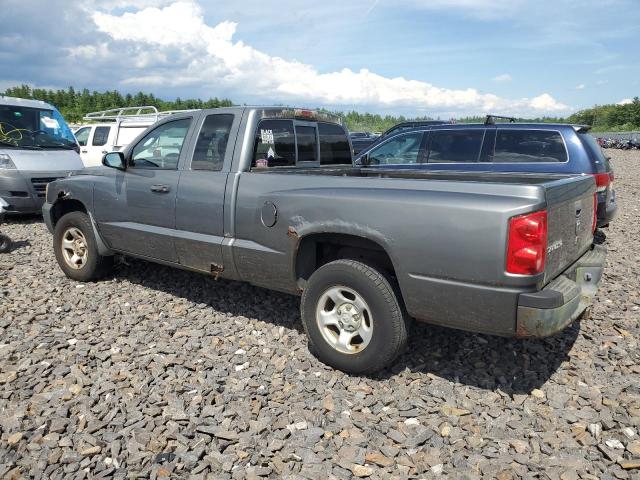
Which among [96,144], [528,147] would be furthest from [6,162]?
[528,147]

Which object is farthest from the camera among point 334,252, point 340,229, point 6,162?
point 6,162

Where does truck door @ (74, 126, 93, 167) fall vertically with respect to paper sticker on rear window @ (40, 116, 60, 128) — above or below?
below

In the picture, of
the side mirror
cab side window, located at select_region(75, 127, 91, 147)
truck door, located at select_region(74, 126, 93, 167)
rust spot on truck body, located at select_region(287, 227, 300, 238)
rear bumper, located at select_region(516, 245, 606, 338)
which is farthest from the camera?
cab side window, located at select_region(75, 127, 91, 147)

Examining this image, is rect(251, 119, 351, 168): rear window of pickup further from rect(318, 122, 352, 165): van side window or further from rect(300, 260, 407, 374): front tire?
rect(300, 260, 407, 374): front tire

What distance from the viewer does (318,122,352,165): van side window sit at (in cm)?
516

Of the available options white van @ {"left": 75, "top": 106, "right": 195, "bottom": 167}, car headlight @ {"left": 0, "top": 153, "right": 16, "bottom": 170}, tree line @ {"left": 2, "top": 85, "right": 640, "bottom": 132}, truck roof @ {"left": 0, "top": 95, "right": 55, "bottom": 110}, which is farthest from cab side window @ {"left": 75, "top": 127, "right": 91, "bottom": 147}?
tree line @ {"left": 2, "top": 85, "right": 640, "bottom": 132}

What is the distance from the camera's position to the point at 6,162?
9.00 metres

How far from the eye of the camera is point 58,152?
Answer: 9695 mm

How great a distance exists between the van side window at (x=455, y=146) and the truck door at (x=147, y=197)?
4.25 metres

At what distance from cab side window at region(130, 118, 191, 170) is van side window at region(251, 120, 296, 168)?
2.71 ft

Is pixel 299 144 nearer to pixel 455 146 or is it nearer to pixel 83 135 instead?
pixel 455 146

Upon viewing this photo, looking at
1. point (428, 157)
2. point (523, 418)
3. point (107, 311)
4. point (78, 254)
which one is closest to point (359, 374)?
point (523, 418)

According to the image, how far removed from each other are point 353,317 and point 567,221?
1573mm

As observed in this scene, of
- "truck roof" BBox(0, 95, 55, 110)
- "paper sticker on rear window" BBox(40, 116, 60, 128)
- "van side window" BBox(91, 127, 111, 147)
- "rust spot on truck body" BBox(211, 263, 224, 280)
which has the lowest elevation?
"rust spot on truck body" BBox(211, 263, 224, 280)
